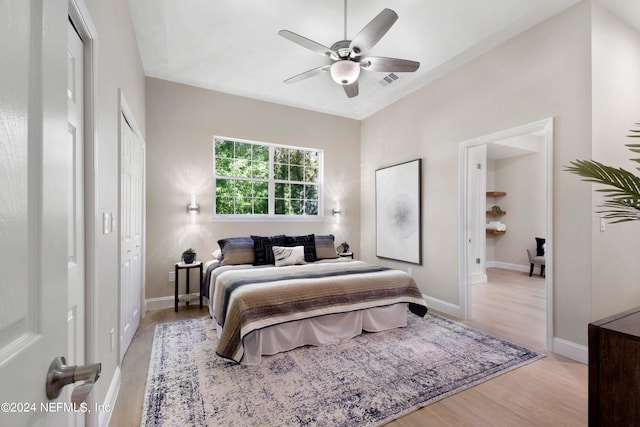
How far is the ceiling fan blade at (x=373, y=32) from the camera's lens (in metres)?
2.15

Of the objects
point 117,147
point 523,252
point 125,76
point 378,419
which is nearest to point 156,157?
point 125,76

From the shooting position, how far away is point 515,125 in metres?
3.03

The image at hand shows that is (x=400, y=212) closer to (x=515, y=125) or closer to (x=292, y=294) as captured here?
(x=515, y=125)

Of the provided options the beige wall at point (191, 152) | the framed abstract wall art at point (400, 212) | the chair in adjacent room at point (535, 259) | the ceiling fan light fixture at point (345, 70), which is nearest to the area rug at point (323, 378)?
the beige wall at point (191, 152)

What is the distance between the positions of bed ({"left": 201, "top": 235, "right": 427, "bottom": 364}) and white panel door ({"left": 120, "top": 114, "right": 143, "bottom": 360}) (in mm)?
781

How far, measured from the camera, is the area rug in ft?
5.94

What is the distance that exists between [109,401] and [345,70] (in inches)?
119

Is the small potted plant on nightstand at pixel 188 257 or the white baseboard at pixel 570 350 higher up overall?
the small potted plant on nightstand at pixel 188 257

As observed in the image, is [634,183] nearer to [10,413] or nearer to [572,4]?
[10,413]

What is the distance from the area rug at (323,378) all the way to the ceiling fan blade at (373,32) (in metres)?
2.68

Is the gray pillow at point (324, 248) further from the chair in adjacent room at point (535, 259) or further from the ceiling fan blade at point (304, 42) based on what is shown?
the chair in adjacent room at point (535, 259)

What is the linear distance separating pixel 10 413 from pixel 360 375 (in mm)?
2199

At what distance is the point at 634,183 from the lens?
113 centimetres

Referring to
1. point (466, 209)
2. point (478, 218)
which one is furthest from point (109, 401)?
point (478, 218)
